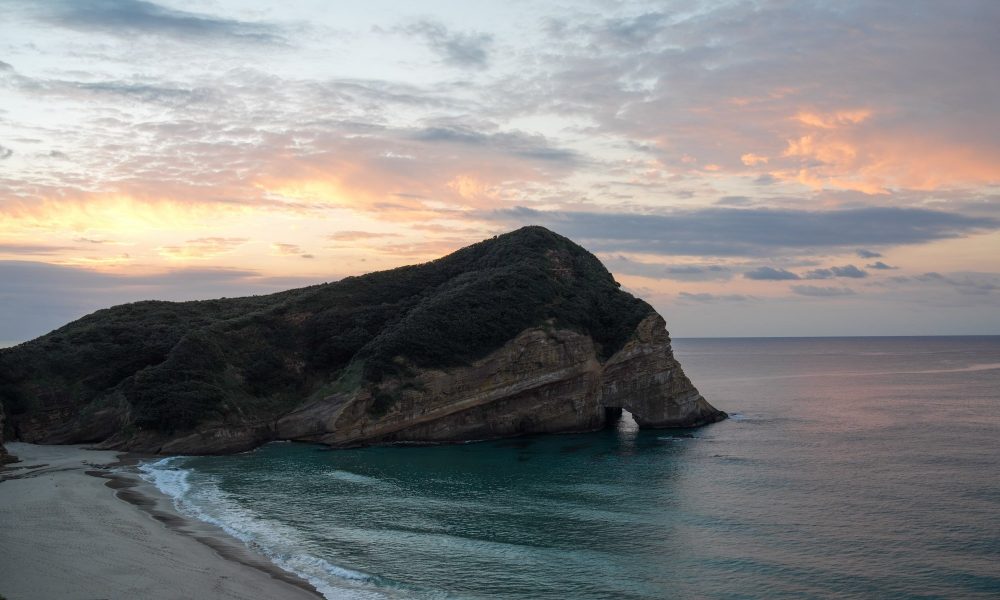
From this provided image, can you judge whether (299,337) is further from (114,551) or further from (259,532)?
(114,551)

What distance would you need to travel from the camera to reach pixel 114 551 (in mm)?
25328

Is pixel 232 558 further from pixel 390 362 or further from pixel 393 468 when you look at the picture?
pixel 390 362

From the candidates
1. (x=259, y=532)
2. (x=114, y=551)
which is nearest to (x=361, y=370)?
(x=259, y=532)

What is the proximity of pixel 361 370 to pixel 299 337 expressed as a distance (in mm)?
11007

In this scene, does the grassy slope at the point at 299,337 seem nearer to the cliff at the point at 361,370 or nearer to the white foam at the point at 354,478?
the cliff at the point at 361,370

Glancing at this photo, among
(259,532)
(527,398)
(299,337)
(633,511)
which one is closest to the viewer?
(259,532)

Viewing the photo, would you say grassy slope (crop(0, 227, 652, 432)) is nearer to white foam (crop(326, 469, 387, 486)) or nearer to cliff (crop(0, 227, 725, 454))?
cliff (crop(0, 227, 725, 454))

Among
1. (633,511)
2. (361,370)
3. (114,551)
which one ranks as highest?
(361,370)

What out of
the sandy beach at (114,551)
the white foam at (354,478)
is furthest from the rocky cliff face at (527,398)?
the sandy beach at (114,551)

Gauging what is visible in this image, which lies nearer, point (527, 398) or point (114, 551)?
point (114, 551)

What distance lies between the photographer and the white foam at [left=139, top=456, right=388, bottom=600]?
76.5 feet

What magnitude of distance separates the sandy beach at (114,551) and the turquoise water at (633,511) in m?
1.45

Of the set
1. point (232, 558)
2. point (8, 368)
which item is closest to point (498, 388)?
point (232, 558)

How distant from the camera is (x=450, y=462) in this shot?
47.3 meters
